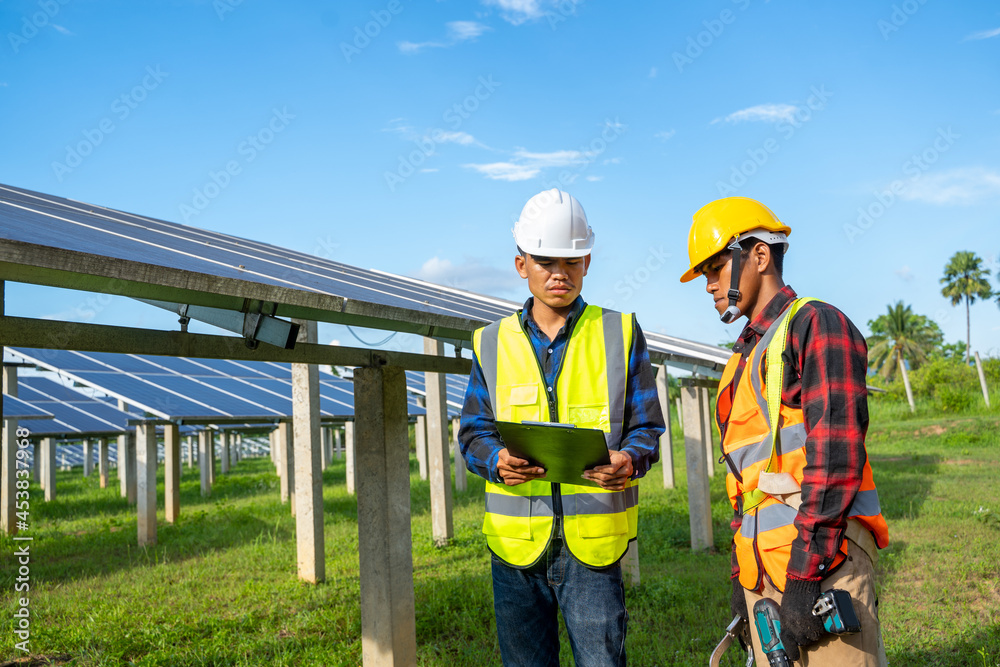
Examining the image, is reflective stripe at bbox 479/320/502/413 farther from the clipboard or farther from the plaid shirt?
the plaid shirt

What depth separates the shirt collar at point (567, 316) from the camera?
2.83 m

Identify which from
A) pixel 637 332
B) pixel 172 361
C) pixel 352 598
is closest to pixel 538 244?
pixel 637 332

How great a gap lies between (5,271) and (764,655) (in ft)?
9.48

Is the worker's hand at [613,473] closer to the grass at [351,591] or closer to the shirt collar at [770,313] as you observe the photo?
the shirt collar at [770,313]

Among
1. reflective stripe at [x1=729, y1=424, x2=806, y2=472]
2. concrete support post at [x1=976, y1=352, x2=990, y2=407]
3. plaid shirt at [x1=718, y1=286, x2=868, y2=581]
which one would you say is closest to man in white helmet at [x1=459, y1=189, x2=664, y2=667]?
reflective stripe at [x1=729, y1=424, x2=806, y2=472]

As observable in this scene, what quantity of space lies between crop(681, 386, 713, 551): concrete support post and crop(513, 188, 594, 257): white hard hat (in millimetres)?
5921

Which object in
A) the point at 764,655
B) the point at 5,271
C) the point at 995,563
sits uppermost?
the point at 5,271

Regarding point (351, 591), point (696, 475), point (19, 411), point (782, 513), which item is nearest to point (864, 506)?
point (782, 513)

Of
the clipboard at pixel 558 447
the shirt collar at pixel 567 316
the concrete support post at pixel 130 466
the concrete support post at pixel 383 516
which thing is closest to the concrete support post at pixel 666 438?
the concrete support post at pixel 130 466

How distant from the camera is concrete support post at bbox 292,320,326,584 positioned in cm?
734

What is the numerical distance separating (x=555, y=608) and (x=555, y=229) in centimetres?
143

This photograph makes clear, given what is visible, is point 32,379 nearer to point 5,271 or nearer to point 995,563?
point 5,271

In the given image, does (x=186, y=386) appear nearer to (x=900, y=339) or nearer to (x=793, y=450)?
(x=793, y=450)

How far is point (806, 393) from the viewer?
2.16m
